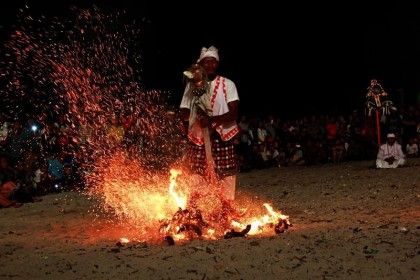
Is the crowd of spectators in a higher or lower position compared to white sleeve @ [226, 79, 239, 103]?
lower

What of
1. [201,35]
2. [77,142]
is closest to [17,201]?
[77,142]

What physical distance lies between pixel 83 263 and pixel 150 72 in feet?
54.4

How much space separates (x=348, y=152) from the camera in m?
17.4

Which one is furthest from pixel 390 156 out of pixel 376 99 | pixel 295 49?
pixel 295 49

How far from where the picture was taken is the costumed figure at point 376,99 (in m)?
17.2

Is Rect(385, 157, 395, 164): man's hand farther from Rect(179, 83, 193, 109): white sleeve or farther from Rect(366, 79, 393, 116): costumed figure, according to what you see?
Rect(179, 83, 193, 109): white sleeve

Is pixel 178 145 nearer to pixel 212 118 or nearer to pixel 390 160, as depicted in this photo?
pixel 390 160

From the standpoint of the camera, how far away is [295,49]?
23516mm

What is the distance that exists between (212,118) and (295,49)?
17227 millimetres

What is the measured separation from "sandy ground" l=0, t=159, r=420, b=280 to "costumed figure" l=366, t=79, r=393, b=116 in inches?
317

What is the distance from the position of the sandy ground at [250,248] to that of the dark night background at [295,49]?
13598mm

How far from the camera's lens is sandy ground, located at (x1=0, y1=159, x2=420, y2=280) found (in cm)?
529

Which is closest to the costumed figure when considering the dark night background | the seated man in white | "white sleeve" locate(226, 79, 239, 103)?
the seated man in white

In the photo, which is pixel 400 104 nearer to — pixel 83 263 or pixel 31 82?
pixel 31 82
